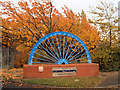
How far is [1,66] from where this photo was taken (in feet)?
50.6

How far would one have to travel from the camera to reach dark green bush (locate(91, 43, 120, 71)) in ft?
40.2

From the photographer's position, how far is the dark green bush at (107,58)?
12.3 metres

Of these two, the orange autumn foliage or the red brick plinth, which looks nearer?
the red brick plinth

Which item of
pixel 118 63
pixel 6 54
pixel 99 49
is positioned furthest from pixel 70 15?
pixel 6 54

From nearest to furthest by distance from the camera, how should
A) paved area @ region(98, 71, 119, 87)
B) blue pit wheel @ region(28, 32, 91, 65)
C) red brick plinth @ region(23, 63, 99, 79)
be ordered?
1. paved area @ region(98, 71, 119, 87)
2. red brick plinth @ region(23, 63, 99, 79)
3. blue pit wheel @ region(28, 32, 91, 65)

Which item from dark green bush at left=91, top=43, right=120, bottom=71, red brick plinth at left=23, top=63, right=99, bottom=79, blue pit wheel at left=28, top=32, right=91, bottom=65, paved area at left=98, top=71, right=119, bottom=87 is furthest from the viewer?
dark green bush at left=91, top=43, right=120, bottom=71

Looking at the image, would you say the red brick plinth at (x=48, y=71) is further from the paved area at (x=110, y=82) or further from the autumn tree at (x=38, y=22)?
the autumn tree at (x=38, y=22)

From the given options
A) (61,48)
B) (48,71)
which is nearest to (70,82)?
(48,71)

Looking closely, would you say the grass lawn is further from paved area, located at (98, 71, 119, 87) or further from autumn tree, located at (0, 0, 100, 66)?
autumn tree, located at (0, 0, 100, 66)

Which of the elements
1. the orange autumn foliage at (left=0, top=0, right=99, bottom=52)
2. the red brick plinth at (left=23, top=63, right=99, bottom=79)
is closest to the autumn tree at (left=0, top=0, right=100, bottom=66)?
the orange autumn foliage at (left=0, top=0, right=99, bottom=52)

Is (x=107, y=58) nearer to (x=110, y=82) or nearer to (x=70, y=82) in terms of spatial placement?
(x=110, y=82)

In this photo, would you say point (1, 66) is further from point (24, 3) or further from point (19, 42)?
point (24, 3)

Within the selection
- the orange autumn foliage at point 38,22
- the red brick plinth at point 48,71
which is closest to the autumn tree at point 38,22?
the orange autumn foliage at point 38,22

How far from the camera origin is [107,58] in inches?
480
